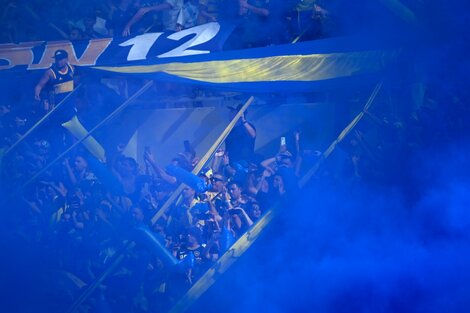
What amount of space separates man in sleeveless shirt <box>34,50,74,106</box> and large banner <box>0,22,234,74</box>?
0.11 metres

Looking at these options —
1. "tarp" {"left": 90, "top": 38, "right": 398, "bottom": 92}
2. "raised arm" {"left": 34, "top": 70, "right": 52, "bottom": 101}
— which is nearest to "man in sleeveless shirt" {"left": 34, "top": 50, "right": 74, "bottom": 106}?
"raised arm" {"left": 34, "top": 70, "right": 52, "bottom": 101}

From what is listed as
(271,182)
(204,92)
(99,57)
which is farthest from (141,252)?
(99,57)

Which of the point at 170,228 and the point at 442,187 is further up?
the point at 170,228

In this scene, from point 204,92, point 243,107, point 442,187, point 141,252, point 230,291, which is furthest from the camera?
point 204,92

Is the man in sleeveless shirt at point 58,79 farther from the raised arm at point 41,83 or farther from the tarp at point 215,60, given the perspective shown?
the tarp at point 215,60

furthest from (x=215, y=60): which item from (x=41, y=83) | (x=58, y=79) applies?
(x=41, y=83)

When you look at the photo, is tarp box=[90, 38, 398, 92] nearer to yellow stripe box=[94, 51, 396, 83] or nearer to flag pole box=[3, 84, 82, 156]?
yellow stripe box=[94, 51, 396, 83]

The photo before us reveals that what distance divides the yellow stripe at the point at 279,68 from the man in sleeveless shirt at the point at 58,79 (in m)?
0.64

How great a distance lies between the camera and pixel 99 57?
264 inches

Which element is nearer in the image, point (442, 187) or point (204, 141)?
point (442, 187)

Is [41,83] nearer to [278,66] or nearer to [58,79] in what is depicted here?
[58,79]

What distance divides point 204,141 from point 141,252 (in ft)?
5.92

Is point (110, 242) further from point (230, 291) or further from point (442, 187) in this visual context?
point (442, 187)

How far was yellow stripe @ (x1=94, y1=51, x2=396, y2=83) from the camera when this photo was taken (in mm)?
5297
